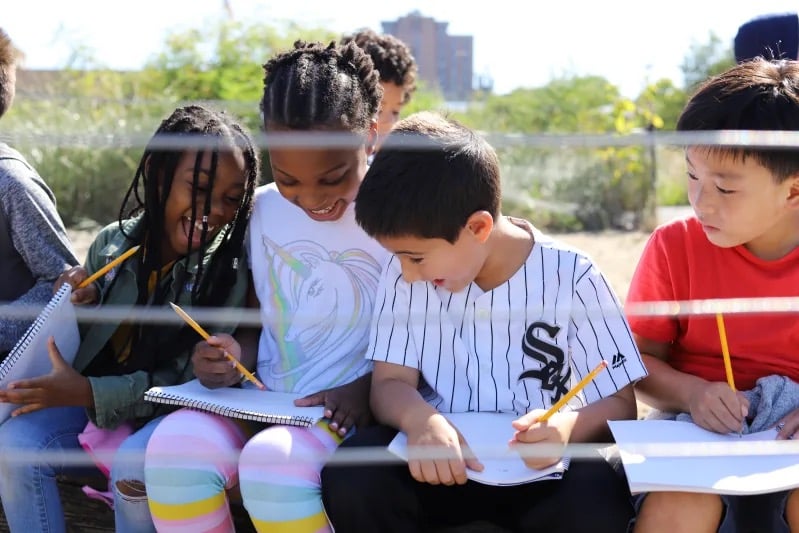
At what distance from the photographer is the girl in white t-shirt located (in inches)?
56.9

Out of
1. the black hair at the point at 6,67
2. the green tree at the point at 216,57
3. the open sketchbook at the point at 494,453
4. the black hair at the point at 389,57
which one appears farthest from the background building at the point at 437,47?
the open sketchbook at the point at 494,453

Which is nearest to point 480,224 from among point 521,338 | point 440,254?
point 440,254

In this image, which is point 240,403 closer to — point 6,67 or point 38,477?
point 38,477

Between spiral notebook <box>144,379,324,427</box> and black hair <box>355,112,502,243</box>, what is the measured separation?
28cm

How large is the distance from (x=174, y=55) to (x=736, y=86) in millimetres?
5742

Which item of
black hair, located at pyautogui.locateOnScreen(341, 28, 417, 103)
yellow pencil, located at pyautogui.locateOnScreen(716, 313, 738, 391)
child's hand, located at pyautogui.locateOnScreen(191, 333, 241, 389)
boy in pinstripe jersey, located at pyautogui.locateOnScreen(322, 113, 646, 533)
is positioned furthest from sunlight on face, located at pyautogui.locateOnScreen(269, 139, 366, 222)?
black hair, located at pyautogui.locateOnScreen(341, 28, 417, 103)

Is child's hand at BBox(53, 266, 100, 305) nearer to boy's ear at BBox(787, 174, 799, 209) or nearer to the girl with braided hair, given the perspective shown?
the girl with braided hair

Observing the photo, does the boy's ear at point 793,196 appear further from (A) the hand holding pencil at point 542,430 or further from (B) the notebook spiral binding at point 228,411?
(B) the notebook spiral binding at point 228,411

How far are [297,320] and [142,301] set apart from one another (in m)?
0.27

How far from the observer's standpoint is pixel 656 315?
1.57 meters

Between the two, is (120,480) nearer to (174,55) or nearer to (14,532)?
(14,532)

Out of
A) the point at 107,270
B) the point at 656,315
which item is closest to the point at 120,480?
the point at 107,270

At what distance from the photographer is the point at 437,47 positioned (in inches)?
238

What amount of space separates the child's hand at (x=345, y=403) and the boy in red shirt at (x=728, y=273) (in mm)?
420
